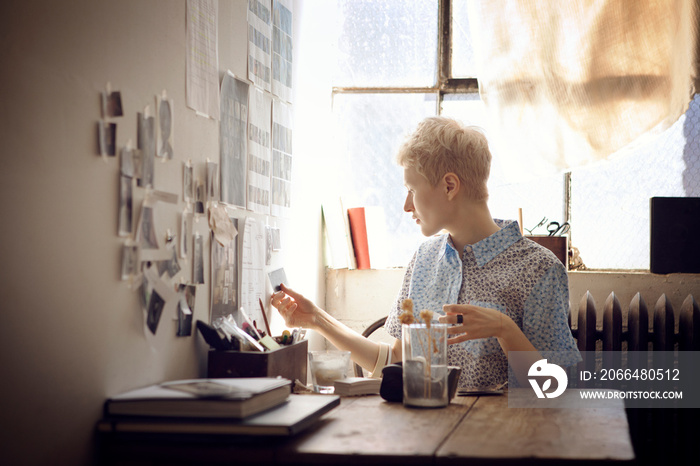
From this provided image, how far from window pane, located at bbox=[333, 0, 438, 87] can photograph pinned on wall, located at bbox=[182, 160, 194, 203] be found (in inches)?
67.9

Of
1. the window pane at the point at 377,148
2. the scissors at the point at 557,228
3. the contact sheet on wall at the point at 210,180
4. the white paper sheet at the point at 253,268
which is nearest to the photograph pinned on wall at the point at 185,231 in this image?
the contact sheet on wall at the point at 210,180

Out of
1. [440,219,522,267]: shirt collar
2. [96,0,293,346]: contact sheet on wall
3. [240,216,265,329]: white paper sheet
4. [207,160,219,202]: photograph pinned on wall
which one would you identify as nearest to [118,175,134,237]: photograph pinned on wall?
[96,0,293,346]: contact sheet on wall

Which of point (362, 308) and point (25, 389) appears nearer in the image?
point (25, 389)

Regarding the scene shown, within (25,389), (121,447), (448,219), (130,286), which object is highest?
(448,219)

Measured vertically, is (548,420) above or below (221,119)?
below

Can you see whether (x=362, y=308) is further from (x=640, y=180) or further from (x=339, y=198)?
(x=640, y=180)

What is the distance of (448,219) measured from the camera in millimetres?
1864

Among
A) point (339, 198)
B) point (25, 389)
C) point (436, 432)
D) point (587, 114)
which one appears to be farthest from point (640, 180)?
point (25, 389)

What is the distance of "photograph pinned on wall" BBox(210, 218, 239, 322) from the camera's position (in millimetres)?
1499

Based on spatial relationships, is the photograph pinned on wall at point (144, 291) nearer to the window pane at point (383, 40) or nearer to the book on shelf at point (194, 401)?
the book on shelf at point (194, 401)

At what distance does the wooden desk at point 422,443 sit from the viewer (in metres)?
0.94

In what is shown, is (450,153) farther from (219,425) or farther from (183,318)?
(219,425)

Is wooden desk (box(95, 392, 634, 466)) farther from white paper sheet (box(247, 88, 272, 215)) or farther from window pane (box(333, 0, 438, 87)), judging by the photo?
window pane (box(333, 0, 438, 87))

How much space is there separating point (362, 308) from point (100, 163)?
188 cm
